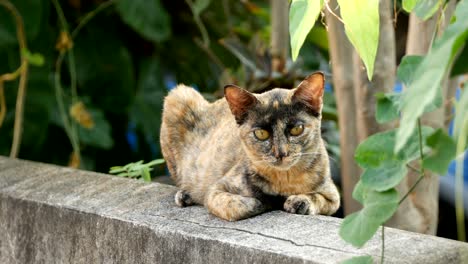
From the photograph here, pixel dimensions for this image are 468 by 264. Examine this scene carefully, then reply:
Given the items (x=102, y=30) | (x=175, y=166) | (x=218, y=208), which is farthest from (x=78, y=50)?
(x=218, y=208)

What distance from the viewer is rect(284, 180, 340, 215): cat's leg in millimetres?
3941

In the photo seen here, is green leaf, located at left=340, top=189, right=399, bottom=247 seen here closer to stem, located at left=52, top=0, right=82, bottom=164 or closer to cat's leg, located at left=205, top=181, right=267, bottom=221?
cat's leg, located at left=205, top=181, right=267, bottom=221

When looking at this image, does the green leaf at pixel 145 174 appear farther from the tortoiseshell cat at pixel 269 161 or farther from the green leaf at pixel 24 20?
the green leaf at pixel 24 20

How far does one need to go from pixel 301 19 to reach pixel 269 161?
141cm

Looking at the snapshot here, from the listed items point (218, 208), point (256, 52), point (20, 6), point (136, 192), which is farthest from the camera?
point (20, 6)

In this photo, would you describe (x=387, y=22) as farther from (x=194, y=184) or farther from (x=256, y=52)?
(x=256, y=52)

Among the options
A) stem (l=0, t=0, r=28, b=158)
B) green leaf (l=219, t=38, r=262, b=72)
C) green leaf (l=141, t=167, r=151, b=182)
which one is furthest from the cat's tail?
stem (l=0, t=0, r=28, b=158)

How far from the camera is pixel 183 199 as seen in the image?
167 inches

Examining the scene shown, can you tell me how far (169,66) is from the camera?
8.05m

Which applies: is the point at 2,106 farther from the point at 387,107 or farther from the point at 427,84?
the point at 427,84

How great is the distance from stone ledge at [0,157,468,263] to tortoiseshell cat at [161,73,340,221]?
3.8 inches

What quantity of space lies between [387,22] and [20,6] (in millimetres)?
3433

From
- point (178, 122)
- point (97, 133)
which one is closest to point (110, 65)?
point (97, 133)

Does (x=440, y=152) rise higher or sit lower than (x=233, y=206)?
higher
